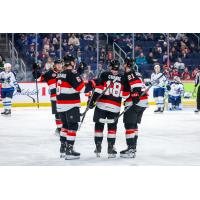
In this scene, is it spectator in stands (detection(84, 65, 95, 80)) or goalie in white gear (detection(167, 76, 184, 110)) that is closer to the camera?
goalie in white gear (detection(167, 76, 184, 110))

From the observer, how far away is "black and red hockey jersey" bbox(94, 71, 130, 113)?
17.3ft

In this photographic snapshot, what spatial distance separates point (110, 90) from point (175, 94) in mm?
7007

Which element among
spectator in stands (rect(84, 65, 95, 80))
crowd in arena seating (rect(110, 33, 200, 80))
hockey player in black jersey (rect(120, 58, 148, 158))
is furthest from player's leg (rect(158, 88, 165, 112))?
hockey player in black jersey (rect(120, 58, 148, 158))

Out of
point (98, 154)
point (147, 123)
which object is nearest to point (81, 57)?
point (147, 123)

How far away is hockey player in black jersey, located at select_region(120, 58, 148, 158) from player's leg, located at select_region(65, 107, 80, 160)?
18.9 inches

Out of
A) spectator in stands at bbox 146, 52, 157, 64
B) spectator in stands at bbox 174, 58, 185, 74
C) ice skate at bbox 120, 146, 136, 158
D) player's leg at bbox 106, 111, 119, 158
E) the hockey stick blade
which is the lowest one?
ice skate at bbox 120, 146, 136, 158

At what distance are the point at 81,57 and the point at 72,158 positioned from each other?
7864 millimetres

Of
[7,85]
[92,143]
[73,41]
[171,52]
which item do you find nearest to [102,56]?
[73,41]

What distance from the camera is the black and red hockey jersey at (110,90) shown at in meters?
5.27

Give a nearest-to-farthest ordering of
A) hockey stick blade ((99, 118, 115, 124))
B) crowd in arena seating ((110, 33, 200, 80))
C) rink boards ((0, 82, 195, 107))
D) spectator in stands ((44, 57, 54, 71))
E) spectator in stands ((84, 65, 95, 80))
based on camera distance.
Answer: hockey stick blade ((99, 118, 115, 124))
spectator in stands ((44, 57, 54, 71))
spectator in stands ((84, 65, 95, 80))
rink boards ((0, 82, 195, 107))
crowd in arena seating ((110, 33, 200, 80))

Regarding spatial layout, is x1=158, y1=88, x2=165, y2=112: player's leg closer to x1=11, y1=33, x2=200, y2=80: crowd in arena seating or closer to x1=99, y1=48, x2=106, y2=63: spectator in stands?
x1=11, y1=33, x2=200, y2=80: crowd in arena seating

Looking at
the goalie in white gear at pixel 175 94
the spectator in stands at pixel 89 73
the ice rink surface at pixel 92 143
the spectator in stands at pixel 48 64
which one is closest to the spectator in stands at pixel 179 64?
the goalie in white gear at pixel 175 94

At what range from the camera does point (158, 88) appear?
11.7 meters

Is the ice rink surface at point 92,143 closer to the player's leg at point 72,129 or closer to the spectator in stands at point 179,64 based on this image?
the player's leg at point 72,129
